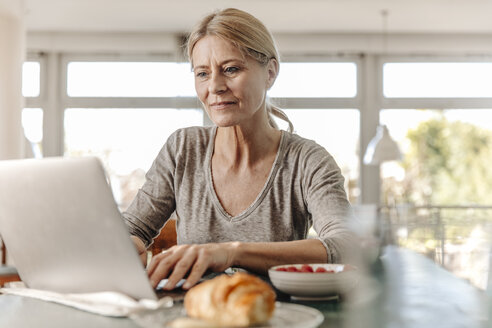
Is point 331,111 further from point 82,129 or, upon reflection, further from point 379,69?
point 82,129

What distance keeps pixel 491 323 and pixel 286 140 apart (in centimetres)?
128

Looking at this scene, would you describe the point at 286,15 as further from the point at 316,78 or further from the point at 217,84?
the point at 217,84

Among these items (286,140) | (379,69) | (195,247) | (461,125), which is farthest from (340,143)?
(195,247)

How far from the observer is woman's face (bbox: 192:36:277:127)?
152 cm

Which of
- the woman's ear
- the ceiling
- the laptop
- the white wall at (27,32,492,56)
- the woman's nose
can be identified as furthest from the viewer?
the white wall at (27,32,492,56)

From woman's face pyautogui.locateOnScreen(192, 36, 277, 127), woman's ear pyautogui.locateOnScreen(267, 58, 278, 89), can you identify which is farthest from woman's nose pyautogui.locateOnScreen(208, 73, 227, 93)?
woman's ear pyautogui.locateOnScreen(267, 58, 278, 89)

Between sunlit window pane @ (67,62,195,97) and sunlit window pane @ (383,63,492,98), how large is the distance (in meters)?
2.96

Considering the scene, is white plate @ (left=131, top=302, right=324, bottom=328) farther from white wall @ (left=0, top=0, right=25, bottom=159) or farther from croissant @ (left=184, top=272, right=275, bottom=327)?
white wall @ (left=0, top=0, right=25, bottom=159)

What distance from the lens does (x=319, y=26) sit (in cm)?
726

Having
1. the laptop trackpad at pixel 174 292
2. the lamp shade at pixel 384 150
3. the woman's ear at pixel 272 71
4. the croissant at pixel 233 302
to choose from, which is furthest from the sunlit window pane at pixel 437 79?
the croissant at pixel 233 302

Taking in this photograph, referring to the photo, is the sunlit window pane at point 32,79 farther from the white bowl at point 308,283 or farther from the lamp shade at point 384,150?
the white bowl at point 308,283

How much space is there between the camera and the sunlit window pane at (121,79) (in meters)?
7.61

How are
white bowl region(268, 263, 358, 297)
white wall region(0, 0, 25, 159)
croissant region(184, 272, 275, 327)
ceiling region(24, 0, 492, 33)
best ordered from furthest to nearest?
ceiling region(24, 0, 492, 33) < white wall region(0, 0, 25, 159) < white bowl region(268, 263, 358, 297) < croissant region(184, 272, 275, 327)

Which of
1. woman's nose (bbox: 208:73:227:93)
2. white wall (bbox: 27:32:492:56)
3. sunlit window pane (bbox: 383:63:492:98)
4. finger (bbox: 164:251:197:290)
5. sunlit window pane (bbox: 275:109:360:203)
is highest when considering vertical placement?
white wall (bbox: 27:32:492:56)
